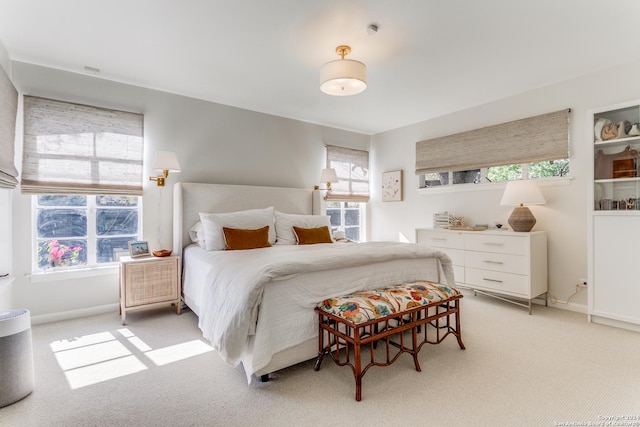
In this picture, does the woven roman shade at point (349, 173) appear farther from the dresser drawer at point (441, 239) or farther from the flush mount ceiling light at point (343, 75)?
the flush mount ceiling light at point (343, 75)

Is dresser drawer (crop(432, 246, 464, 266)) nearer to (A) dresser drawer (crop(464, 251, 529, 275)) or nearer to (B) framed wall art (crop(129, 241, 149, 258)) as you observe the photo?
(A) dresser drawer (crop(464, 251, 529, 275))

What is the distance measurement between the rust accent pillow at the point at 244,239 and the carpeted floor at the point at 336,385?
914 mm

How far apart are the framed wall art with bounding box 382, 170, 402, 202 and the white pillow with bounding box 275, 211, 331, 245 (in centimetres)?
164

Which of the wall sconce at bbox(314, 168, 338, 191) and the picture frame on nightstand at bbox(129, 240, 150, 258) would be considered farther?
the wall sconce at bbox(314, 168, 338, 191)

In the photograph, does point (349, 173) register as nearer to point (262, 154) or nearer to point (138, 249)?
point (262, 154)

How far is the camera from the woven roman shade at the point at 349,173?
5031 mm

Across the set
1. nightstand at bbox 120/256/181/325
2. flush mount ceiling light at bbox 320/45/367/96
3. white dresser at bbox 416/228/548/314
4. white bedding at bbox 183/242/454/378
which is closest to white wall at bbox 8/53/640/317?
white dresser at bbox 416/228/548/314

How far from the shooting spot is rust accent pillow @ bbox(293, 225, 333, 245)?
3613 millimetres

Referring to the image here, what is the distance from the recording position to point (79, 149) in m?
3.05

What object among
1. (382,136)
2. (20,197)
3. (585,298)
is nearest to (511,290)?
(585,298)

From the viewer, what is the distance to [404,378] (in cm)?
199

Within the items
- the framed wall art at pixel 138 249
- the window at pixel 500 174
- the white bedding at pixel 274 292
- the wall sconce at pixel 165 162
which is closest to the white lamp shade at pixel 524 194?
the window at pixel 500 174

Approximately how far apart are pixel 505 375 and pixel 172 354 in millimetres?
2357

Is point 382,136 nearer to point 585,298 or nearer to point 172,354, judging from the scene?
point 585,298
